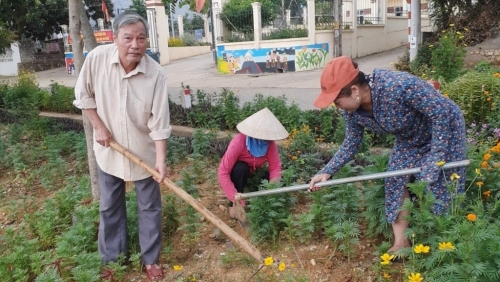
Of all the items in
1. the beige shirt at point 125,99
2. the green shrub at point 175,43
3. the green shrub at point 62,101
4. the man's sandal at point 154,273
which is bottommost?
the man's sandal at point 154,273

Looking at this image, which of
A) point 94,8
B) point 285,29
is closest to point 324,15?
point 285,29

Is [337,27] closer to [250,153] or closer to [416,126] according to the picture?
[250,153]

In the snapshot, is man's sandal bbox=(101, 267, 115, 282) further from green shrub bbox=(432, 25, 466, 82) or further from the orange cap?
green shrub bbox=(432, 25, 466, 82)

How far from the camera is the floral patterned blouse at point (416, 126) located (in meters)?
2.29

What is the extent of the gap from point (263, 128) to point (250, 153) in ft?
0.88

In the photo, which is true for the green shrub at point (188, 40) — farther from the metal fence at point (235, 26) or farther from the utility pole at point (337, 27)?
the utility pole at point (337, 27)

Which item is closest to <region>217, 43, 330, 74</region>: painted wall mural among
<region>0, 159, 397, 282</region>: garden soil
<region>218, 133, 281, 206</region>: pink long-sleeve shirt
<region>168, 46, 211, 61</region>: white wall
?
<region>168, 46, 211, 61</region>: white wall

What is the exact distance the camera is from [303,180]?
149 inches

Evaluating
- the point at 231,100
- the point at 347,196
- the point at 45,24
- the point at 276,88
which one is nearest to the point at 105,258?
the point at 347,196

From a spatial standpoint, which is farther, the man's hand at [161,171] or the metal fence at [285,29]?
the metal fence at [285,29]

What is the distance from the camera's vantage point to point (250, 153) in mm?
3398

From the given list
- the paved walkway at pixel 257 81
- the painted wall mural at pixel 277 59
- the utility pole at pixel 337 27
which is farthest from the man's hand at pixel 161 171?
the utility pole at pixel 337 27

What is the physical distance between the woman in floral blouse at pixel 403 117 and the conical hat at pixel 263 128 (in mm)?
768

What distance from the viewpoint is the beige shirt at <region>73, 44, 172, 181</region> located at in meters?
2.62
